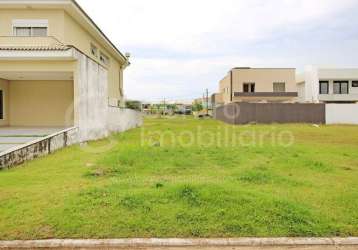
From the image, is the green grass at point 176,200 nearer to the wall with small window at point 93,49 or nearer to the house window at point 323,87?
the wall with small window at point 93,49

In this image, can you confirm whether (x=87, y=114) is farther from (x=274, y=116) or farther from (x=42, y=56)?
(x=274, y=116)

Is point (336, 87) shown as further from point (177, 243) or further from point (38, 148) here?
point (177, 243)

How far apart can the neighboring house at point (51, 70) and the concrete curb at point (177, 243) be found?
424 inches

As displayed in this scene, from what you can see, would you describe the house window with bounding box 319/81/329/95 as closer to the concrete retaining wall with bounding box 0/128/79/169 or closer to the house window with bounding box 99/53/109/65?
the house window with bounding box 99/53/109/65

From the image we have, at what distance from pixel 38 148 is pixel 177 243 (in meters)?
7.81

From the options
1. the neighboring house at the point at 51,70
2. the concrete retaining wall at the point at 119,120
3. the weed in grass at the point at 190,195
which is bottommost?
the weed in grass at the point at 190,195

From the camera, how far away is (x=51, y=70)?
14367mm

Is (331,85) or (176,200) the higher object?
(331,85)

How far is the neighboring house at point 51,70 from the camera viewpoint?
46.6 ft

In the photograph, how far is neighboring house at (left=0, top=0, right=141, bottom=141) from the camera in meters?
14.2

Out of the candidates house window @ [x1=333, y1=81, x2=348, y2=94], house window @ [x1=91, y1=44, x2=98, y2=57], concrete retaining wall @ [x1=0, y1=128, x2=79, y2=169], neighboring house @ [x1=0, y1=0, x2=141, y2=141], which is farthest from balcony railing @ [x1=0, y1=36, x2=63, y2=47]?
house window @ [x1=333, y1=81, x2=348, y2=94]

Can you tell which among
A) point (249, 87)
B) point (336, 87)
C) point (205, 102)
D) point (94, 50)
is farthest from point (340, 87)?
point (94, 50)

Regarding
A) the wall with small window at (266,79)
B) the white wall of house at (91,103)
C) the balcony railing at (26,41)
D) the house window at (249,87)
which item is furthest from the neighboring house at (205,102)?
the balcony railing at (26,41)

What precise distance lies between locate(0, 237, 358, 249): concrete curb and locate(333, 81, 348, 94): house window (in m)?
48.7
